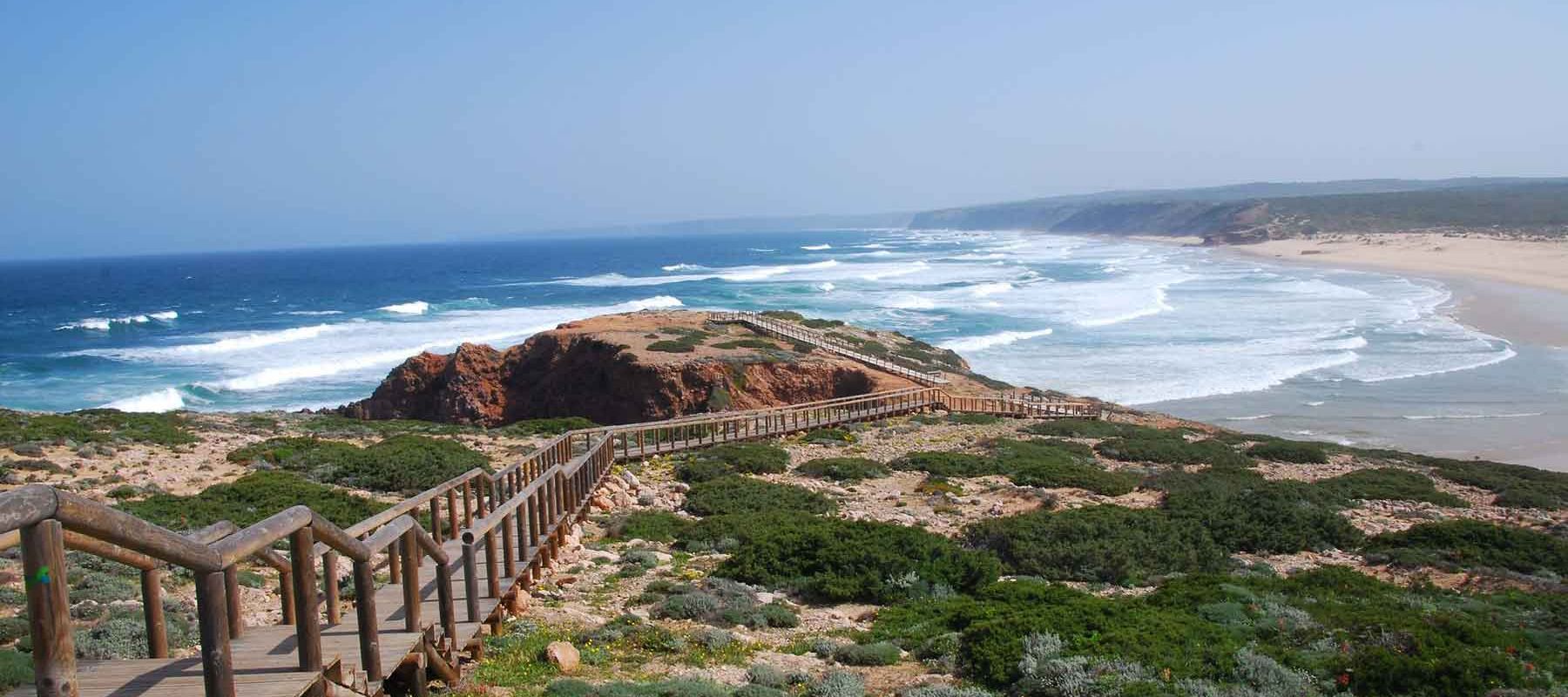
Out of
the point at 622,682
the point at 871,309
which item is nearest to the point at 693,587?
the point at 622,682

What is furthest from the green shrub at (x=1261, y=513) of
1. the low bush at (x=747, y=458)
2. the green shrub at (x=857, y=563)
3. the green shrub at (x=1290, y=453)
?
the low bush at (x=747, y=458)

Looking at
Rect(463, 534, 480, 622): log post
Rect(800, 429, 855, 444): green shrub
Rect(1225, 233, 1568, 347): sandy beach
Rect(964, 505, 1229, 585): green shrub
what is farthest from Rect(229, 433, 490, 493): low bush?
Rect(1225, 233, 1568, 347): sandy beach

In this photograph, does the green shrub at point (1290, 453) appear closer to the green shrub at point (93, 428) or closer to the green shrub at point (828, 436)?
the green shrub at point (828, 436)

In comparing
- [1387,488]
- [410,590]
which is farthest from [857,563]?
[1387,488]

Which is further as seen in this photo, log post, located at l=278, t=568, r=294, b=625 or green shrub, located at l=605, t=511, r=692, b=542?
green shrub, located at l=605, t=511, r=692, b=542

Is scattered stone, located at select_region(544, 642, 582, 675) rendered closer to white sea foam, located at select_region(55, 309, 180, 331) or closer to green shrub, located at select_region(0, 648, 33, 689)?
green shrub, located at select_region(0, 648, 33, 689)

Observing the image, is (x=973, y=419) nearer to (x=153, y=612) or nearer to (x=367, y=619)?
(x=367, y=619)
